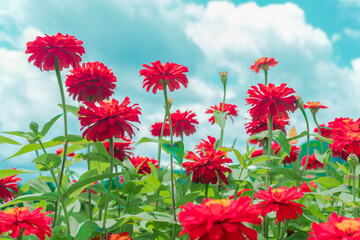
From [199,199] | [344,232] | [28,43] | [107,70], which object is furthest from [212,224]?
[28,43]

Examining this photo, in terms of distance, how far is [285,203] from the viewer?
1.15 meters

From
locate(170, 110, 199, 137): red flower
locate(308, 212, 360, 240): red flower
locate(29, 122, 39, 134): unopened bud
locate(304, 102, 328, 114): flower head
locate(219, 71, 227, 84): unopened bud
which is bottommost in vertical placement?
locate(308, 212, 360, 240): red flower

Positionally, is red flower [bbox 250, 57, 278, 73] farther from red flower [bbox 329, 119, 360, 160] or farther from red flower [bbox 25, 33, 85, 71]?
red flower [bbox 25, 33, 85, 71]

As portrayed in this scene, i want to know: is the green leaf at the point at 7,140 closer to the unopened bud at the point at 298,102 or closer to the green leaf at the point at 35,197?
the green leaf at the point at 35,197

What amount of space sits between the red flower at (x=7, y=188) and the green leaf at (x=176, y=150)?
49.5 inches

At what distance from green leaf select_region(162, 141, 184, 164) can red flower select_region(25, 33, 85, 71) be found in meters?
0.60

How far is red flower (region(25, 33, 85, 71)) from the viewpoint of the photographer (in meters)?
1.49

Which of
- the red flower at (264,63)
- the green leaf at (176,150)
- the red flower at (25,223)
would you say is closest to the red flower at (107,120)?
the green leaf at (176,150)

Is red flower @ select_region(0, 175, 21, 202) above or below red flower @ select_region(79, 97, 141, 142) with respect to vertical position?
below

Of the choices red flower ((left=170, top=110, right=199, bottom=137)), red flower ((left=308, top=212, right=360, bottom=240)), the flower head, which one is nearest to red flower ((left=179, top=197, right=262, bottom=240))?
red flower ((left=308, top=212, right=360, bottom=240))

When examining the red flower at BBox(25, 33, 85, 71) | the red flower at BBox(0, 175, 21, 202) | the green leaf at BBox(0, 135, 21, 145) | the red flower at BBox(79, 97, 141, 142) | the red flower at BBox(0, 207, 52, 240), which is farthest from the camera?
the red flower at BBox(0, 175, 21, 202)

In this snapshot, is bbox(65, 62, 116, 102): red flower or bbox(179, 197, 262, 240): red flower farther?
bbox(65, 62, 116, 102): red flower

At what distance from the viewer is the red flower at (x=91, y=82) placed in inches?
62.2

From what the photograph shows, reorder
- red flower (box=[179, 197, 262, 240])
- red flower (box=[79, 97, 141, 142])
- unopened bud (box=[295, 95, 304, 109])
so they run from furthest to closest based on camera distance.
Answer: unopened bud (box=[295, 95, 304, 109]) → red flower (box=[79, 97, 141, 142]) → red flower (box=[179, 197, 262, 240])
